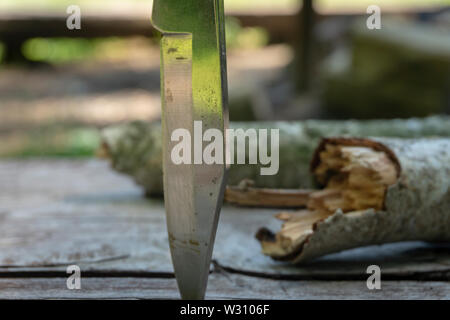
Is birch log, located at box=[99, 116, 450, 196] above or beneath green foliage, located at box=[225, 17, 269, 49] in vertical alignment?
beneath

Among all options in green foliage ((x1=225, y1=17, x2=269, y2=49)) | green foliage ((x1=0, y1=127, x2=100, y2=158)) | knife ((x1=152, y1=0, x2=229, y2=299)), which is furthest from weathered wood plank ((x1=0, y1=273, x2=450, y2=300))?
green foliage ((x1=225, y1=17, x2=269, y2=49))

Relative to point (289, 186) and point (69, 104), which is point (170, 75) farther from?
point (69, 104)

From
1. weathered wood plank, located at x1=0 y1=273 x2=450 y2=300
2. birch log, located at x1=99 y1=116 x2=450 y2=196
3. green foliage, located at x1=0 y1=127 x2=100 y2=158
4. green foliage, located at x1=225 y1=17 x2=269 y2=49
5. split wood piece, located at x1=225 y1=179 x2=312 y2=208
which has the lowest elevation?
green foliage, located at x1=0 y1=127 x2=100 y2=158

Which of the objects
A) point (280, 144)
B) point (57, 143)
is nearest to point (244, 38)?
point (57, 143)

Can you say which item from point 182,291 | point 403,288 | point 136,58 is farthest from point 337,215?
point 136,58

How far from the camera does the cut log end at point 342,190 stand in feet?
3.90

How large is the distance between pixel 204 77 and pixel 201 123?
2.5 inches

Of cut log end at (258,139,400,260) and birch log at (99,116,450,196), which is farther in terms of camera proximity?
birch log at (99,116,450,196)

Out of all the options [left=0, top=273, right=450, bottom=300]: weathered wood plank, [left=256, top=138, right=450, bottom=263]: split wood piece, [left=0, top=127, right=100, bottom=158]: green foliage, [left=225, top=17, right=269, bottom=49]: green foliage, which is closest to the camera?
[left=0, top=273, right=450, bottom=300]: weathered wood plank

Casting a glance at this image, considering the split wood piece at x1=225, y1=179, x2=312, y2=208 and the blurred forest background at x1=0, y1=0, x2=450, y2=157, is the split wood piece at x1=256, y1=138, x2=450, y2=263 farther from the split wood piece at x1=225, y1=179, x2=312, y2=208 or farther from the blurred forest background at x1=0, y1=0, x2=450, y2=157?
the blurred forest background at x1=0, y1=0, x2=450, y2=157

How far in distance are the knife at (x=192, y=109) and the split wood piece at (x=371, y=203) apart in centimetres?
28

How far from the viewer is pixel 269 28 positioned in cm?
475

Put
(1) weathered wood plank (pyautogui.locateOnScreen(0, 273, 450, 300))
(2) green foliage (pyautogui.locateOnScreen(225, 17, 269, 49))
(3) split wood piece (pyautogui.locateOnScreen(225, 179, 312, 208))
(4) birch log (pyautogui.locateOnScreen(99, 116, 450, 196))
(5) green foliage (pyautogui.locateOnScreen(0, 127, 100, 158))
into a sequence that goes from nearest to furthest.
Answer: (1) weathered wood plank (pyautogui.locateOnScreen(0, 273, 450, 300)), (3) split wood piece (pyautogui.locateOnScreen(225, 179, 312, 208)), (4) birch log (pyautogui.locateOnScreen(99, 116, 450, 196)), (5) green foliage (pyautogui.locateOnScreen(0, 127, 100, 158)), (2) green foliage (pyautogui.locateOnScreen(225, 17, 269, 49))

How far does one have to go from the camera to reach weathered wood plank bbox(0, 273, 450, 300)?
1.06 m
